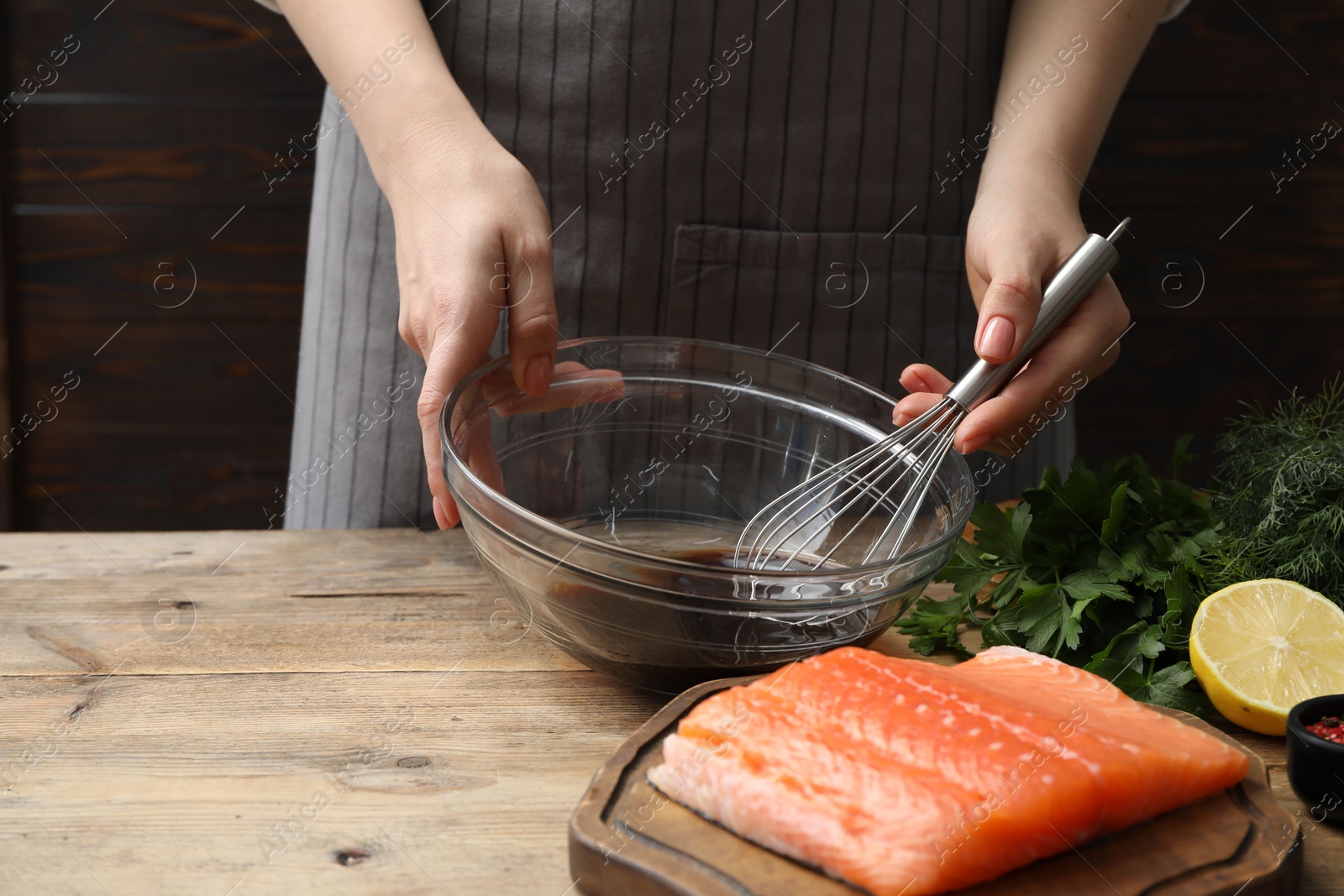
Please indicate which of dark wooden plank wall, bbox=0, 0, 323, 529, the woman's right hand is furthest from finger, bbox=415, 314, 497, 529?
dark wooden plank wall, bbox=0, 0, 323, 529

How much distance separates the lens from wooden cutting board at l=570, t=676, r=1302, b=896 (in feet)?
1.88

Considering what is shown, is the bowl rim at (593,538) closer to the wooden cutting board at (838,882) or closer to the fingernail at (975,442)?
the fingernail at (975,442)

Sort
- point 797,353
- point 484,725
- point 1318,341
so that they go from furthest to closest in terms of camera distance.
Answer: point 1318,341
point 797,353
point 484,725

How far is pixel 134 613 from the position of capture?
2.99ft

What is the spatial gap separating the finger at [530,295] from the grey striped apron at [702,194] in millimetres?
340

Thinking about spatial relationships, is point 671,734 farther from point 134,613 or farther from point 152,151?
point 152,151

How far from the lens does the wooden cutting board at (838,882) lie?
1.88ft

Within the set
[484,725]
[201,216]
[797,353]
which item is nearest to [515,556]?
[484,725]

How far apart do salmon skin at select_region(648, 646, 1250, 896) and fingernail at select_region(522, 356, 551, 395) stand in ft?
1.00

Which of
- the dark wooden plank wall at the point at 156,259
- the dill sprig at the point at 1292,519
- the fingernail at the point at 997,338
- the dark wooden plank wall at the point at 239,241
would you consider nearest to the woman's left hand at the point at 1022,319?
the fingernail at the point at 997,338

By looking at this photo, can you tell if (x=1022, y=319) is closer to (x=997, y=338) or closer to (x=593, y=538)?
(x=997, y=338)

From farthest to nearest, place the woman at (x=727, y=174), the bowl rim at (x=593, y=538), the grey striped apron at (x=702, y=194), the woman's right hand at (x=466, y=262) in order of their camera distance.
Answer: the grey striped apron at (x=702, y=194) < the woman at (x=727, y=174) < the woman's right hand at (x=466, y=262) < the bowl rim at (x=593, y=538)

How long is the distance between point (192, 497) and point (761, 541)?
1.65 m

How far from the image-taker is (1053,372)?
0.88 meters
